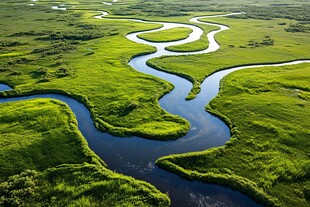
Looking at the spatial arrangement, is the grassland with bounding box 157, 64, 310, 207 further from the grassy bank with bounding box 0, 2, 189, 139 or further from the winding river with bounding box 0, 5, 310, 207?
the grassy bank with bounding box 0, 2, 189, 139

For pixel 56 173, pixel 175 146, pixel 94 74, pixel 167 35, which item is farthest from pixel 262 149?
pixel 167 35

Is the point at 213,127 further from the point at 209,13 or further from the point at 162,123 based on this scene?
the point at 209,13

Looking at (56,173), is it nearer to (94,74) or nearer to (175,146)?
(175,146)

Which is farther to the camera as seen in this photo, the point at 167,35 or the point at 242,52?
the point at 167,35

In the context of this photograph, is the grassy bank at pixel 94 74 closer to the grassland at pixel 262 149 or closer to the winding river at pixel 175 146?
the winding river at pixel 175 146

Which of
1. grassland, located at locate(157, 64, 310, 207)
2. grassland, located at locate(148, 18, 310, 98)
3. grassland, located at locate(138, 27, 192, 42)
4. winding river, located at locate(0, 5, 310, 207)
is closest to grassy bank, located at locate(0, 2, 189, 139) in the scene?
winding river, located at locate(0, 5, 310, 207)
